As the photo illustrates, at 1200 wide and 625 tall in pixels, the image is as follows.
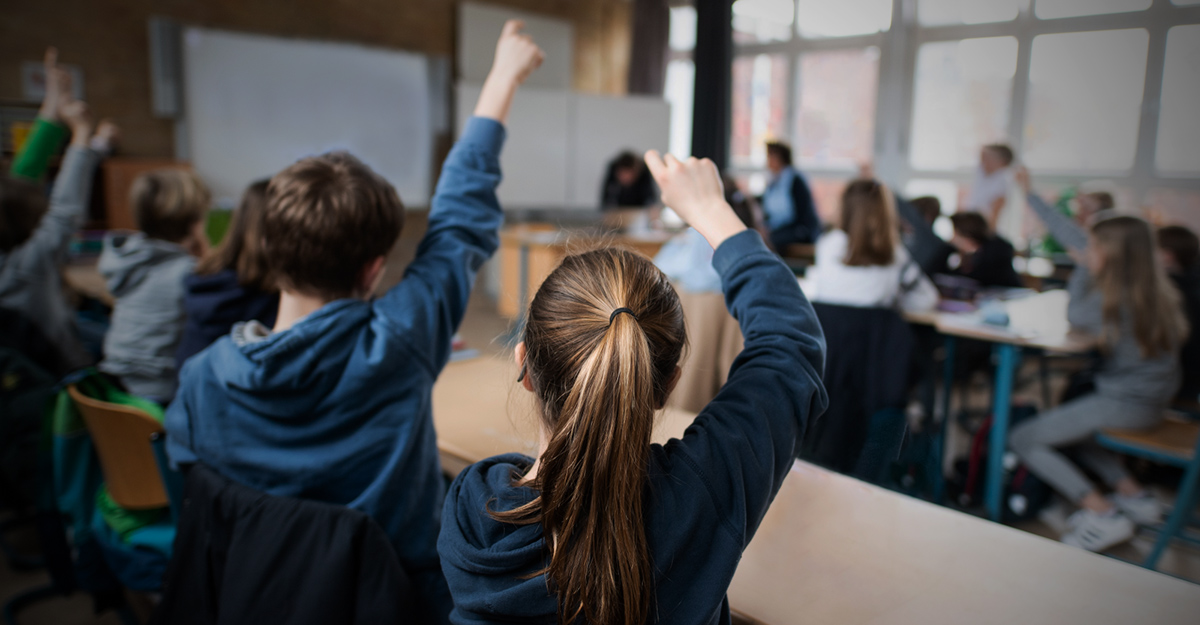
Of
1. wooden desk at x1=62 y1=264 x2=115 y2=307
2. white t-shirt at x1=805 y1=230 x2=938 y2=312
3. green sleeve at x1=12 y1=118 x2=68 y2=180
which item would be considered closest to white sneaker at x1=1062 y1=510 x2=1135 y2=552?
white t-shirt at x1=805 y1=230 x2=938 y2=312

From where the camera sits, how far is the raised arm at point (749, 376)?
65 cm

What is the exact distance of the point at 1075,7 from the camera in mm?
790

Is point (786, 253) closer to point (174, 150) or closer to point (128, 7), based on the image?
point (174, 150)

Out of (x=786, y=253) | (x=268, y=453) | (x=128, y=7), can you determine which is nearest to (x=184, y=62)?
(x=128, y=7)

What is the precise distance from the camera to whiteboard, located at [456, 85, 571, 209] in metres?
6.54

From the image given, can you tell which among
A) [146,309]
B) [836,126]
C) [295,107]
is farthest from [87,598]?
[836,126]

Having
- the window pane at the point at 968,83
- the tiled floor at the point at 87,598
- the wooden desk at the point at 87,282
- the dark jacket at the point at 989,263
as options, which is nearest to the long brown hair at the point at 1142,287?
the tiled floor at the point at 87,598

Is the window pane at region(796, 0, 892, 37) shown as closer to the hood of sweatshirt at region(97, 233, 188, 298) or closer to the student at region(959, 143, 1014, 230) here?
the hood of sweatshirt at region(97, 233, 188, 298)

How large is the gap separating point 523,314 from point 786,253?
447 cm

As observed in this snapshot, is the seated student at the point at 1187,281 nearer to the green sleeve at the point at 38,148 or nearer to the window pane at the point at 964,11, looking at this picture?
the window pane at the point at 964,11

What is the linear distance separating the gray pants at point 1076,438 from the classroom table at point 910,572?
5.19 ft

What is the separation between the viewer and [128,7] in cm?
491

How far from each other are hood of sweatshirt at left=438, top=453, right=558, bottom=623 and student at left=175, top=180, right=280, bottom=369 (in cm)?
93

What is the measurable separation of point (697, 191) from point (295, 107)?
5551 millimetres
